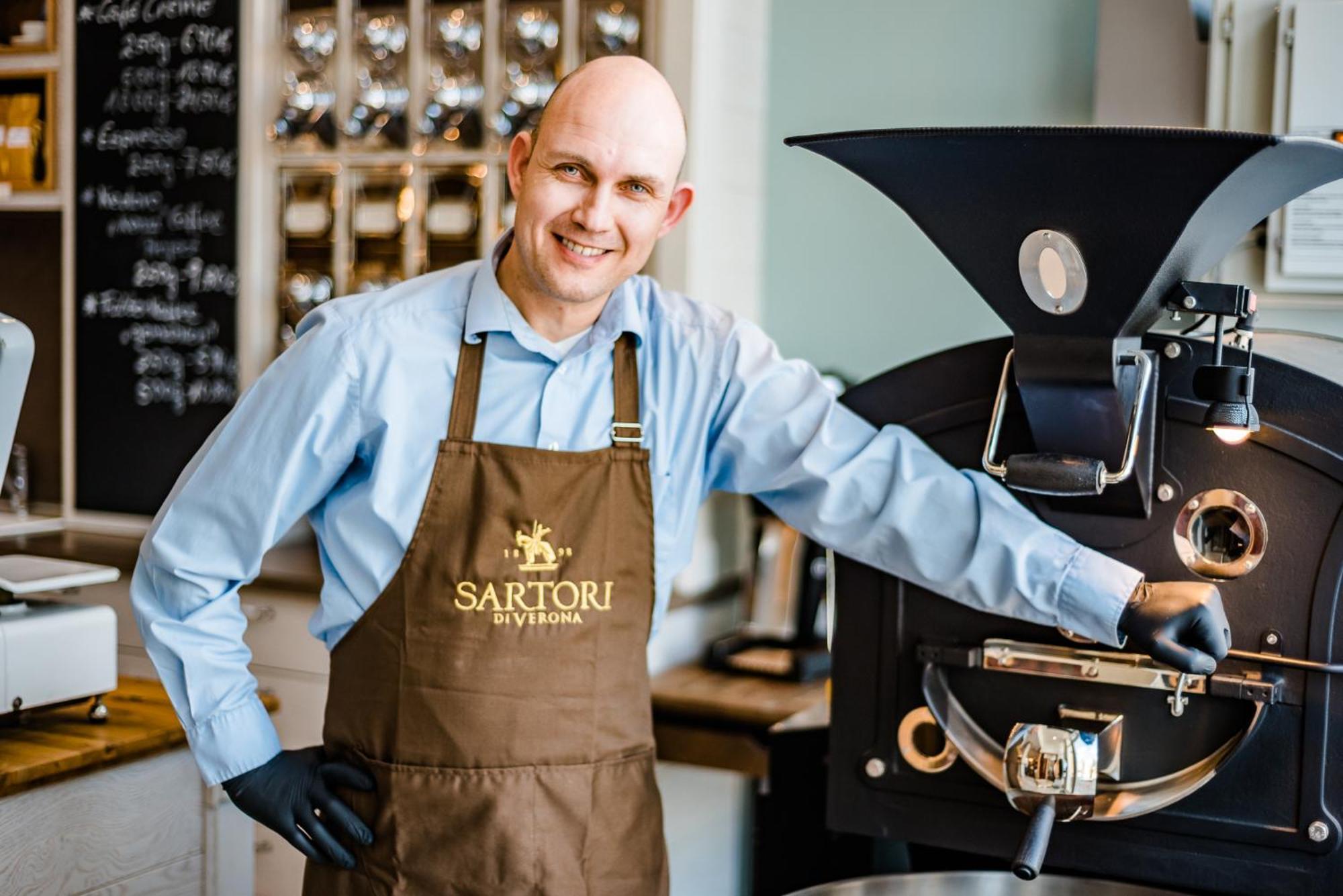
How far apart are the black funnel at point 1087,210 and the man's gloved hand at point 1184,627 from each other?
0.14m

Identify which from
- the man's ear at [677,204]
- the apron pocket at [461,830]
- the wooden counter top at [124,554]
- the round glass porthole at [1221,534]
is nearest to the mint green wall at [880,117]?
the wooden counter top at [124,554]

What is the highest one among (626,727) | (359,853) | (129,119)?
(129,119)

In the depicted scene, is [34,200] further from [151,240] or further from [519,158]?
[519,158]

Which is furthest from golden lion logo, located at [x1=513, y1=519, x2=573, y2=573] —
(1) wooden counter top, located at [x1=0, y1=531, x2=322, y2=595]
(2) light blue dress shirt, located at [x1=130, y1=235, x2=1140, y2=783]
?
(1) wooden counter top, located at [x1=0, y1=531, x2=322, y2=595]

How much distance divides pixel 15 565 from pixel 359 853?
0.76m

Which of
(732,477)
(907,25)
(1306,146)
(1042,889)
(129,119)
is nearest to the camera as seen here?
(1306,146)

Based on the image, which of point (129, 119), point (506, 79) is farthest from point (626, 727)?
point (129, 119)

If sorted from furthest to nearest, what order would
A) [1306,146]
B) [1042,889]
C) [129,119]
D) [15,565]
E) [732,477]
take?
1. [129,119]
2. [15,565]
3. [732,477]
4. [1042,889]
5. [1306,146]

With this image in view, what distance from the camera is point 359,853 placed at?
161 cm

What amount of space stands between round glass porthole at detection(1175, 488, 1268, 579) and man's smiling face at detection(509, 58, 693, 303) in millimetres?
639

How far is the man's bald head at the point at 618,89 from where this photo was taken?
1.54 metres

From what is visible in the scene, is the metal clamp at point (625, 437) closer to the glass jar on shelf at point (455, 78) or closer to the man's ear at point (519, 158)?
the man's ear at point (519, 158)

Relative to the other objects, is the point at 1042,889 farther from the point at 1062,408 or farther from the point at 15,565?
the point at 15,565

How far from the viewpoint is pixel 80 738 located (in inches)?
75.0
